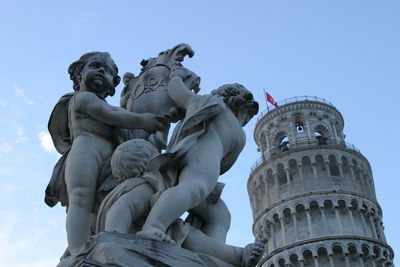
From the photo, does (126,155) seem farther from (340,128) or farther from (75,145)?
(340,128)

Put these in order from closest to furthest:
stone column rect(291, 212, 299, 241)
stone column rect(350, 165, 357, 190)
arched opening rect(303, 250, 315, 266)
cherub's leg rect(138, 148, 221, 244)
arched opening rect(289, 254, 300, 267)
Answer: cherub's leg rect(138, 148, 221, 244) < arched opening rect(303, 250, 315, 266) < arched opening rect(289, 254, 300, 267) < stone column rect(291, 212, 299, 241) < stone column rect(350, 165, 357, 190)

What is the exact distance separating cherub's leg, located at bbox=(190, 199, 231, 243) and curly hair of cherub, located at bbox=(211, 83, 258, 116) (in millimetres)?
603

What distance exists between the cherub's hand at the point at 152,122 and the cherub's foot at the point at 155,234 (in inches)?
29.3

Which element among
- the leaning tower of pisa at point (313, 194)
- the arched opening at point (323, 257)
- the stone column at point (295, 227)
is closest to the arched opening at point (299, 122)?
the leaning tower of pisa at point (313, 194)

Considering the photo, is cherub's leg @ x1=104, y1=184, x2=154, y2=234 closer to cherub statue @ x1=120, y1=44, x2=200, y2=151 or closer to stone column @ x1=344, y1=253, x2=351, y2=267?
cherub statue @ x1=120, y1=44, x2=200, y2=151

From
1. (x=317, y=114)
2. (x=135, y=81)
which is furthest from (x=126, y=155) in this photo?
(x=317, y=114)

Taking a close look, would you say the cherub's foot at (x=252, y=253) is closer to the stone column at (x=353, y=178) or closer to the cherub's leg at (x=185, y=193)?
the cherub's leg at (x=185, y=193)

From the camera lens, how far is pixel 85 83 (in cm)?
349

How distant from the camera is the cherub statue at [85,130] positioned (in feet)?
10.0

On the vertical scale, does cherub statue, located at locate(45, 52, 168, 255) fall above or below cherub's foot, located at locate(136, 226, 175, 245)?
above

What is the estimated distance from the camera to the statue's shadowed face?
137 inches

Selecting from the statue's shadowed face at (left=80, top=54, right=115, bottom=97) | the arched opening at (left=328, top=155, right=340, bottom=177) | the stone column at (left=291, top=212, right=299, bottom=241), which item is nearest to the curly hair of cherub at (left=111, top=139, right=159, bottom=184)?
the statue's shadowed face at (left=80, top=54, right=115, bottom=97)

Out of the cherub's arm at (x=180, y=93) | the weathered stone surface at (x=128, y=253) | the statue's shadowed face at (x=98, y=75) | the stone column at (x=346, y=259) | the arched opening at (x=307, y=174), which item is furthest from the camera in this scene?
the arched opening at (x=307, y=174)

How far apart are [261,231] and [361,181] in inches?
272
